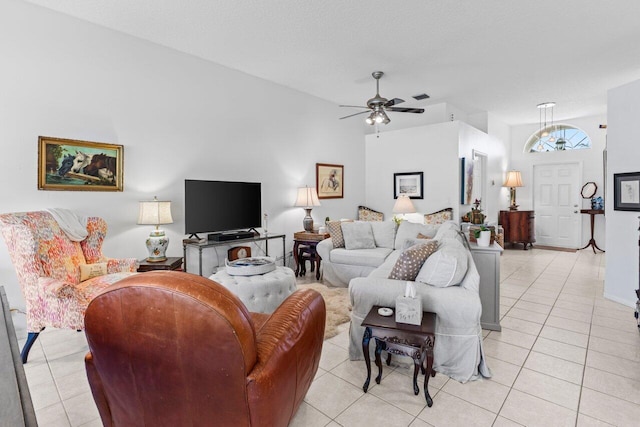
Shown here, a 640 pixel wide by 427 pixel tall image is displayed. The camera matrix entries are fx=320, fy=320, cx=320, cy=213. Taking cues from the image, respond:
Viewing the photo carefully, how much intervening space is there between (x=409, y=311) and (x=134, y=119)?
3458mm

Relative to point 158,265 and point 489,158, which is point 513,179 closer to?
point 489,158

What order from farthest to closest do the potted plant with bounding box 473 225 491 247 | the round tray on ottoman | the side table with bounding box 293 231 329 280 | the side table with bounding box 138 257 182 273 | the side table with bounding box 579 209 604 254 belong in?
the side table with bounding box 579 209 604 254
the side table with bounding box 293 231 329 280
the side table with bounding box 138 257 182 273
the potted plant with bounding box 473 225 491 247
the round tray on ottoman

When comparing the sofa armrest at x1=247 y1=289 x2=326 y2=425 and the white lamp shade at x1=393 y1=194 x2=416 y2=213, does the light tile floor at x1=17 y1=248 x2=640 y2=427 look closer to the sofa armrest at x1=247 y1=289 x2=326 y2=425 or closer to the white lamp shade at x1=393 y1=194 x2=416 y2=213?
the sofa armrest at x1=247 y1=289 x2=326 y2=425

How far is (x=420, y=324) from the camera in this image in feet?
6.46

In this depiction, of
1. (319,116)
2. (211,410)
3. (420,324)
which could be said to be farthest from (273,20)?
(211,410)

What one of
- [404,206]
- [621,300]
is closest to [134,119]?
[404,206]

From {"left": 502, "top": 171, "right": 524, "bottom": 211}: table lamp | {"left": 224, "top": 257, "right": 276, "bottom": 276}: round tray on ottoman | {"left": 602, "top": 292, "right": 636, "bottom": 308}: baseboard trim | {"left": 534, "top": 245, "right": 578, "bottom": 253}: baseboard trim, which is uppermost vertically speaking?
{"left": 502, "top": 171, "right": 524, "bottom": 211}: table lamp

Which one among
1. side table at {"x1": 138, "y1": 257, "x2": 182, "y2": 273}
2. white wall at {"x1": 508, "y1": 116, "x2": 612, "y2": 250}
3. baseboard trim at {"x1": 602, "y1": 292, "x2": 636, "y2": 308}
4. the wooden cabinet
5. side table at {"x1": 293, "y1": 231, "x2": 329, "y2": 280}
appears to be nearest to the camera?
side table at {"x1": 138, "y1": 257, "x2": 182, "y2": 273}

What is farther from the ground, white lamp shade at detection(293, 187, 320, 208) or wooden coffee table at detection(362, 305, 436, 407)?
white lamp shade at detection(293, 187, 320, 208)

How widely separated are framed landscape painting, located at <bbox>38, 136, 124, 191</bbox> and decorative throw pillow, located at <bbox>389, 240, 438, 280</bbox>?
301 centimetres

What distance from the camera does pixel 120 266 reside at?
3039 mm

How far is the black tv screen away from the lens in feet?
12.7

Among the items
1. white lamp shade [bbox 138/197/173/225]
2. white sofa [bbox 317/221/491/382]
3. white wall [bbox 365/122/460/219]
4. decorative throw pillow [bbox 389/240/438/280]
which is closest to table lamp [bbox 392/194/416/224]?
white wall [bbox 365/122/460/219]

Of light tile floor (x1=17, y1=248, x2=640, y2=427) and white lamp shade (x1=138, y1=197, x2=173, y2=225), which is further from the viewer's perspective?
A: white lamp shade (x1=138, y1=197, x2=173, y2=225)
